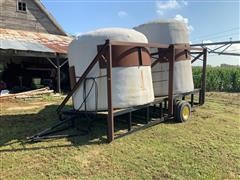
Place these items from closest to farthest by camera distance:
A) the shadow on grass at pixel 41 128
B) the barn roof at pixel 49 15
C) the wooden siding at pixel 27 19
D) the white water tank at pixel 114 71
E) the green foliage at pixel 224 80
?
the shadow on grass at pixel 41 128 < the white water tank at pixel 114 71 < the wooden siding at pixel 27 19 < the green foliage at pixel 224 80 < the barn roof at pixel 49 15

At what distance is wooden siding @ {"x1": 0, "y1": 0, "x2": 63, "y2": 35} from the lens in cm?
1939

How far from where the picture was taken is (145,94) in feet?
24.8

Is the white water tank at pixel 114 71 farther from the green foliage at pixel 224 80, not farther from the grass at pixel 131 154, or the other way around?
the green foliage at pixel 224 80

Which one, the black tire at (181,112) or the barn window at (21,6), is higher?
the barn window at (21,6)

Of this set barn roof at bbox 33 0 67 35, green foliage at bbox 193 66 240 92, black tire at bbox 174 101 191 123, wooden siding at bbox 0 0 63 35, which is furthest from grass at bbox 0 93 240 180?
barn roof at bbox 33 0 67 35

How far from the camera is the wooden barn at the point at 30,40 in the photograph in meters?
17.6

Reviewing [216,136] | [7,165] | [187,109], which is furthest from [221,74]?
[7,165]

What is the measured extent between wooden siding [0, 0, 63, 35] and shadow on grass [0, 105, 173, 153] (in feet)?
39.2

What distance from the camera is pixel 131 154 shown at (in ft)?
19.2

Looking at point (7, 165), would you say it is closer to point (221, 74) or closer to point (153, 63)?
point (153, 63)

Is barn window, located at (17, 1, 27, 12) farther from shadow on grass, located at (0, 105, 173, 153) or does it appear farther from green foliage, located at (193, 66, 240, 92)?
green foliage, located at (193, 66, 240, 92)

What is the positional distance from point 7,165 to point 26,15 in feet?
57.8

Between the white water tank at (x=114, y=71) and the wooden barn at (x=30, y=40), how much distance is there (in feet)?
28.6

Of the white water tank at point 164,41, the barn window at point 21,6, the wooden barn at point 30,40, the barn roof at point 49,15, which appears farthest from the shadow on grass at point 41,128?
the barn roof at point 49,15
